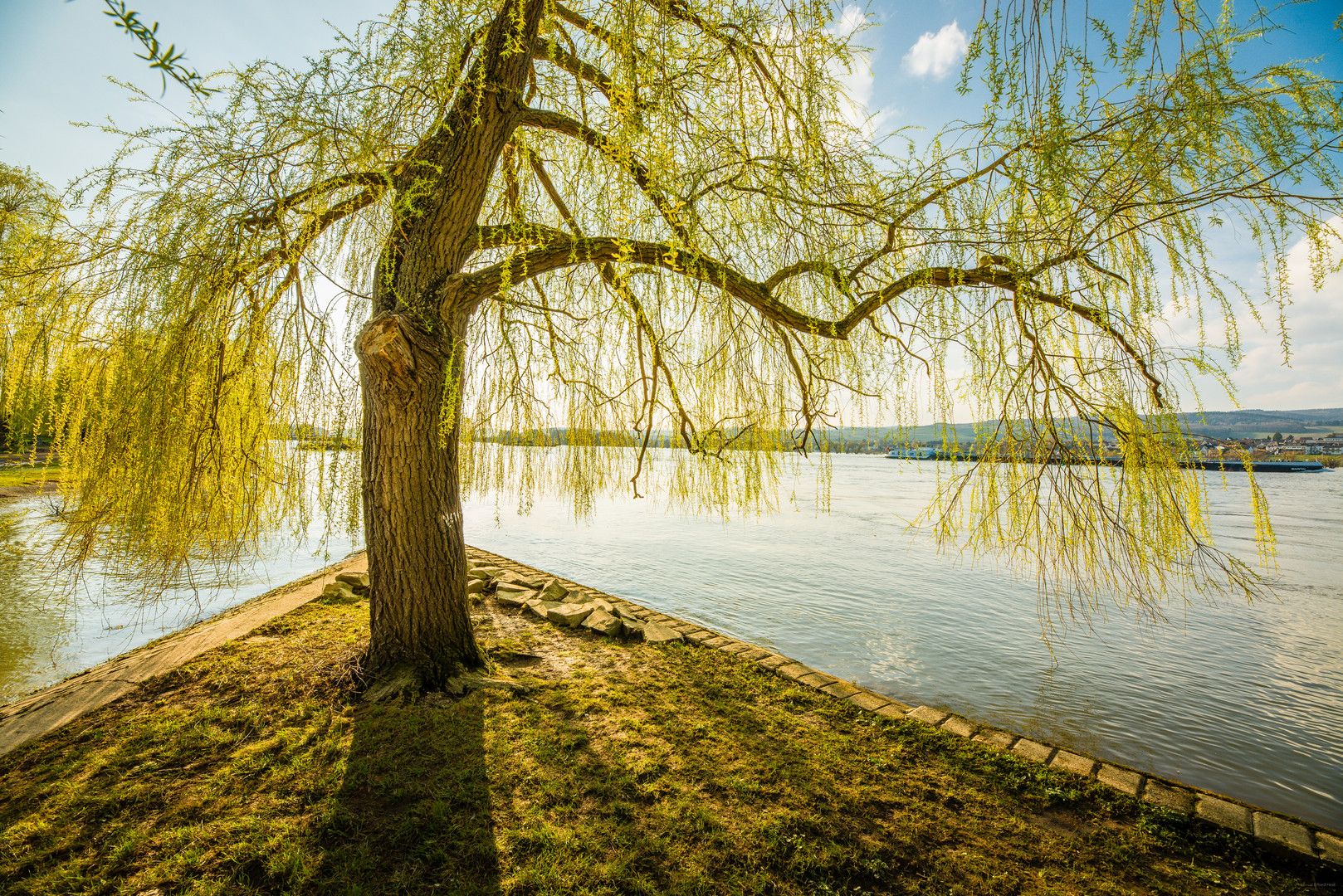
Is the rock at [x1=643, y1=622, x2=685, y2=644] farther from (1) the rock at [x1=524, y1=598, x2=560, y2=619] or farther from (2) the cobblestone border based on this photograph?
(1) the rock at [x1=524, y1=598, x2=560, y2=619]

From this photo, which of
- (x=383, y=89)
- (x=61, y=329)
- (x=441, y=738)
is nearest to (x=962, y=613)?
(x=441, y=738)

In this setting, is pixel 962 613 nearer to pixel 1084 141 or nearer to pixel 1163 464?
pixel 1163 464

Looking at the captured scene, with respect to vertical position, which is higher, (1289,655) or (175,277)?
(175,277)

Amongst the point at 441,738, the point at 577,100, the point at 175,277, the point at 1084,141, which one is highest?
the point at 577,100

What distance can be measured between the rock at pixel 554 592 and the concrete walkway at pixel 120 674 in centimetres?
195

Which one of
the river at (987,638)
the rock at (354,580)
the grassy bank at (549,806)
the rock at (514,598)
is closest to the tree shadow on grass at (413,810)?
the grassy bank at (549,806)

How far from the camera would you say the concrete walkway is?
2.67 metres

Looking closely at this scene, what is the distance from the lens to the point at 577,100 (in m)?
3.30

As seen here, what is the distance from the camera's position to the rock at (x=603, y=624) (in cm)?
414

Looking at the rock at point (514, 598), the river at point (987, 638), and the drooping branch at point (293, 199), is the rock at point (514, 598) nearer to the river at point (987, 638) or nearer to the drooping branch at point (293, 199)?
the river at point (987, 638)

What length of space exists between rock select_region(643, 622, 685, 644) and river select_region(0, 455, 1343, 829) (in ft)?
4.14

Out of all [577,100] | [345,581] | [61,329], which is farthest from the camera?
[345,581]

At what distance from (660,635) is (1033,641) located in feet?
13.1

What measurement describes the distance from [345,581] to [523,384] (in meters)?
3.09
